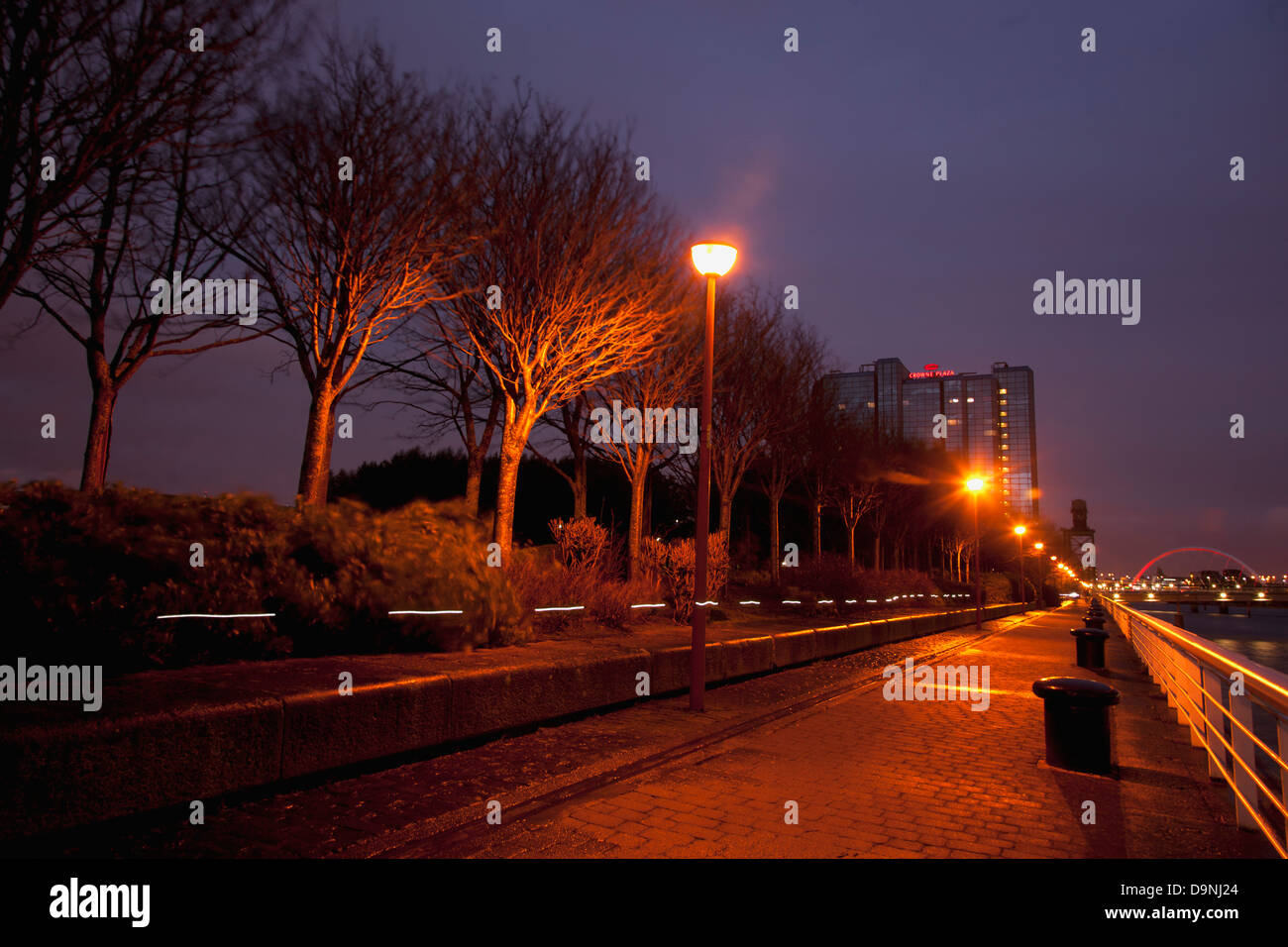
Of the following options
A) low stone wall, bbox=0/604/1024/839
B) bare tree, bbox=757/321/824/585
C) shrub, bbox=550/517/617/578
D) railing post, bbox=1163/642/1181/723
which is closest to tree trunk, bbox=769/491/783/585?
bare tree, bbox=757/321/824/585

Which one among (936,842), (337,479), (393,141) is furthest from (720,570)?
(337,479)

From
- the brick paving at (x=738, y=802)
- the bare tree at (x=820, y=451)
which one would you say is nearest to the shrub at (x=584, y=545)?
the brick paving at (x=738, y=802)

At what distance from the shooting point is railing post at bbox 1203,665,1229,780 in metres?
6.14

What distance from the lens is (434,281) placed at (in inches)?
535

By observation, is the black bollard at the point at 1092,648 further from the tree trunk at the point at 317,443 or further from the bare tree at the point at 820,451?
the tree trunk at the point at 317,443

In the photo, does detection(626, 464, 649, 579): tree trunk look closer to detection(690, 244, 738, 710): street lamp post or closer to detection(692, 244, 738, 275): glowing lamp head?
detection(690, 244, 738, 710): street lamp post

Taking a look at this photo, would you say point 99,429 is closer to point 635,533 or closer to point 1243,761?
point 635,533

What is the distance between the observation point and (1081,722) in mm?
6453

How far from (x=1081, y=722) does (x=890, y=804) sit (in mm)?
2179

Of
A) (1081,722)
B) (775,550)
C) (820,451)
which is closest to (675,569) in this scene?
(775,550)

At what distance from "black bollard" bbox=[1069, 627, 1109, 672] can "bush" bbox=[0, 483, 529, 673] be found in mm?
11499

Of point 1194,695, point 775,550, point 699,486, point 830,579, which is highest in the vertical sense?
point 699,486

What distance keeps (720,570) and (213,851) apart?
15706 millimetres

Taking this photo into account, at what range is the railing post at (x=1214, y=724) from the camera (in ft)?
20.1
